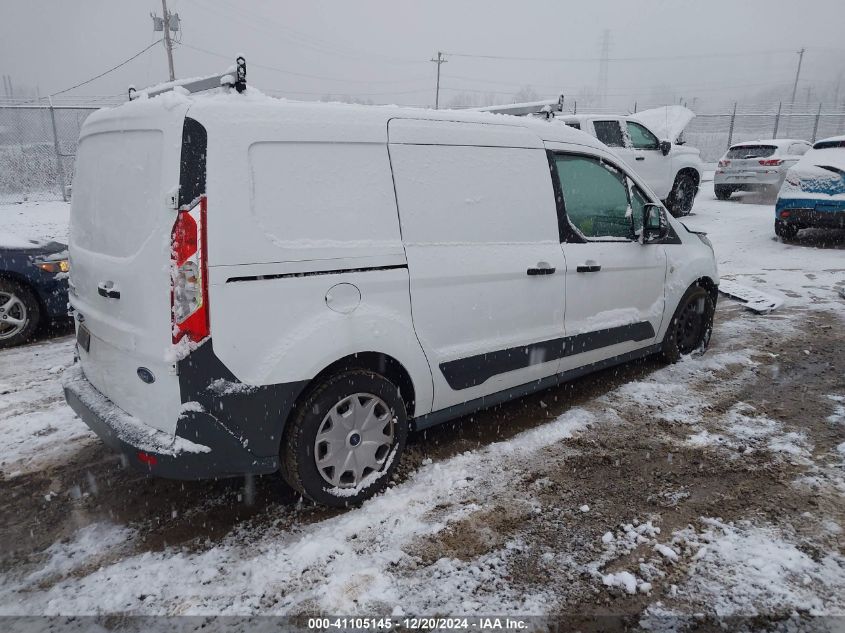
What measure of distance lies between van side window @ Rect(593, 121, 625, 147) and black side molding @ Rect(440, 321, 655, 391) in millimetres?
7076

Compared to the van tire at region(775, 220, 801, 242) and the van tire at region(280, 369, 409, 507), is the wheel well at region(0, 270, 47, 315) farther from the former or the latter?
the van tire at region(775, 220, 801, 242)

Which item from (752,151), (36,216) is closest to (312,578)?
(36,216)

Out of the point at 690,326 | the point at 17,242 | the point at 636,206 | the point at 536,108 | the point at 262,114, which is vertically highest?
the point at 536,108

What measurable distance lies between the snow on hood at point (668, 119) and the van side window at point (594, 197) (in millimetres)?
14861

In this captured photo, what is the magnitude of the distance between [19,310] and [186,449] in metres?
4.12

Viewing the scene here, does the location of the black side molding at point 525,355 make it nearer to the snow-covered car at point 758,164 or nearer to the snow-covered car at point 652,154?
the snow-covered car at point 652,154

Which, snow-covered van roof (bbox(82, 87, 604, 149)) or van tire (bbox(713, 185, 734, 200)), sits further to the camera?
van tire (bbox(713, 185, 734, 200))

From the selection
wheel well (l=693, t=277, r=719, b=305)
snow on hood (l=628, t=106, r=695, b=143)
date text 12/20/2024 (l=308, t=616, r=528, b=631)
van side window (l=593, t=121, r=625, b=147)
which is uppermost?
snow on hood (l=628, t=106, r=695, b=143)

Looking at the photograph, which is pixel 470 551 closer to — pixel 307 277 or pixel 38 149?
pixel 307 277

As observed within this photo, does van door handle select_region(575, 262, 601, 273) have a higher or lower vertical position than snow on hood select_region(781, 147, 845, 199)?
lower

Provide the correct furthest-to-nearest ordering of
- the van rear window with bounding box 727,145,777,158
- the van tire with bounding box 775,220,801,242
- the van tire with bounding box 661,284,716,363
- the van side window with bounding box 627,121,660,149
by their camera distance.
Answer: the van rear window with bounding box 727,145,777,158 < the van side window with bounding box 627,121,660,149 < the van tire with bounding box 775,220,801,242 < the van tire with bounding box 661,284,716,363

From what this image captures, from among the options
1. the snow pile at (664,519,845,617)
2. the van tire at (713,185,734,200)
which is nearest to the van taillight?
the snow pile at (664,519,845,617)

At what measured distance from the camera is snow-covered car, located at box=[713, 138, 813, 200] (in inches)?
544

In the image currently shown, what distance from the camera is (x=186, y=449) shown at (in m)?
2.49
